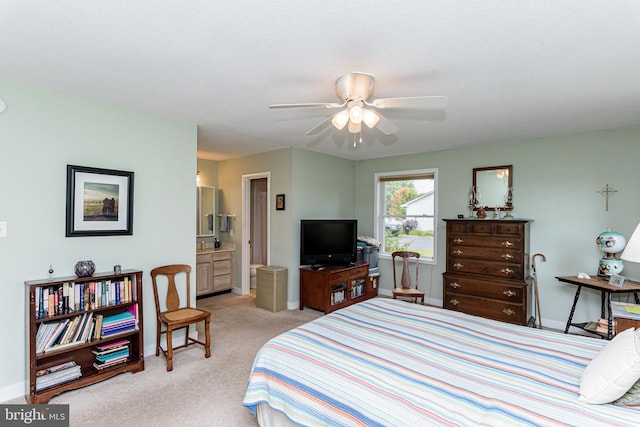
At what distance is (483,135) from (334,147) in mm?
2036

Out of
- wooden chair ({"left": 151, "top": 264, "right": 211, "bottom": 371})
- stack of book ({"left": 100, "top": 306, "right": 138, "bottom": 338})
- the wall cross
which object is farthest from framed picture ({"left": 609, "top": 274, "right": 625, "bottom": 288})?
stack of book ({"left": 100, "top": 306, "right": 138, "bottom": 338})

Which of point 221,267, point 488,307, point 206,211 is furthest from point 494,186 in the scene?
point 206,211

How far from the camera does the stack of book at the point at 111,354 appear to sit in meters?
2.82

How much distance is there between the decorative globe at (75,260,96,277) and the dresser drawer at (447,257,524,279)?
4.06m

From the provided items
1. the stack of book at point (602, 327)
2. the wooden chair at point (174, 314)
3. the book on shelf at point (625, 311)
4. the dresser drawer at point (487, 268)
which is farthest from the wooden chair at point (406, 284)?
the wooden chair at point (174, 314)

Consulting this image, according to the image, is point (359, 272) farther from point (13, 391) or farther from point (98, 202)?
point (13, 391)

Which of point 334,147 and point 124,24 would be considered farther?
point 334,147

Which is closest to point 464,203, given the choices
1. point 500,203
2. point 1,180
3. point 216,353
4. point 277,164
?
point 500,203

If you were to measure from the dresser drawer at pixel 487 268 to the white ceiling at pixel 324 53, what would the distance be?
1765 mm

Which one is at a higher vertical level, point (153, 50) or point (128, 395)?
point (153, 50)

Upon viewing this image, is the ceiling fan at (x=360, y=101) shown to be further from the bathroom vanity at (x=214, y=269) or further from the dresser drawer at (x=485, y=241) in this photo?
the bathroom vanity at (x=214, y=269)

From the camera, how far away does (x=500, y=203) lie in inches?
179

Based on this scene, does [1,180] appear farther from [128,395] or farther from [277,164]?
[277,164]

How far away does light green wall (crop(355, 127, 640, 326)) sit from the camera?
3730 mm
